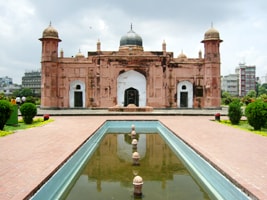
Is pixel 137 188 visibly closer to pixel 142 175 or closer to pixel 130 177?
pixel 130 177

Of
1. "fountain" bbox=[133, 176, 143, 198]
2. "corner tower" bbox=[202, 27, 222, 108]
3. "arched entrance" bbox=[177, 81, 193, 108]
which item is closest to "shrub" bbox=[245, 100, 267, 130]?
"fountain" bbox=[133, 176, 143, 198]

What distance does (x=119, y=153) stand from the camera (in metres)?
7.47

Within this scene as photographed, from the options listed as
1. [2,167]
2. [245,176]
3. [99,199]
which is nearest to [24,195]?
[99,199]

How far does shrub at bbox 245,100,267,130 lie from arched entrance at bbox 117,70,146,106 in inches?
534

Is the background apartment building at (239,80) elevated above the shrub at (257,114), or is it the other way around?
the background apartment building at (239,80)

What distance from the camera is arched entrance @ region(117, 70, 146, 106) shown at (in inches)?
950

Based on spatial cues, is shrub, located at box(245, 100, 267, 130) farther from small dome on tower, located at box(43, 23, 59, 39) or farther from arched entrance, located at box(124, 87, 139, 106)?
small dome on tower, located at box(43, 23, 59, 39)

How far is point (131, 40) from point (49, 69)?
7651mm

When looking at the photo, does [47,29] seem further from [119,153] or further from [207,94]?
[119,153]

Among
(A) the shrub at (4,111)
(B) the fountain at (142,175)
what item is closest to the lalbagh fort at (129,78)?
(A) the shrub at (4,111)

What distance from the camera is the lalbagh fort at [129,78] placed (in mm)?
23609

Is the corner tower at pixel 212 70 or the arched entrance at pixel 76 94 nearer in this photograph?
the corner tower at pixel 212 70

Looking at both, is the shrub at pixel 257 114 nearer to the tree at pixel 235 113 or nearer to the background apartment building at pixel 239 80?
the tree at pixel 235 113

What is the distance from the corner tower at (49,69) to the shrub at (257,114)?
16.1 meters
